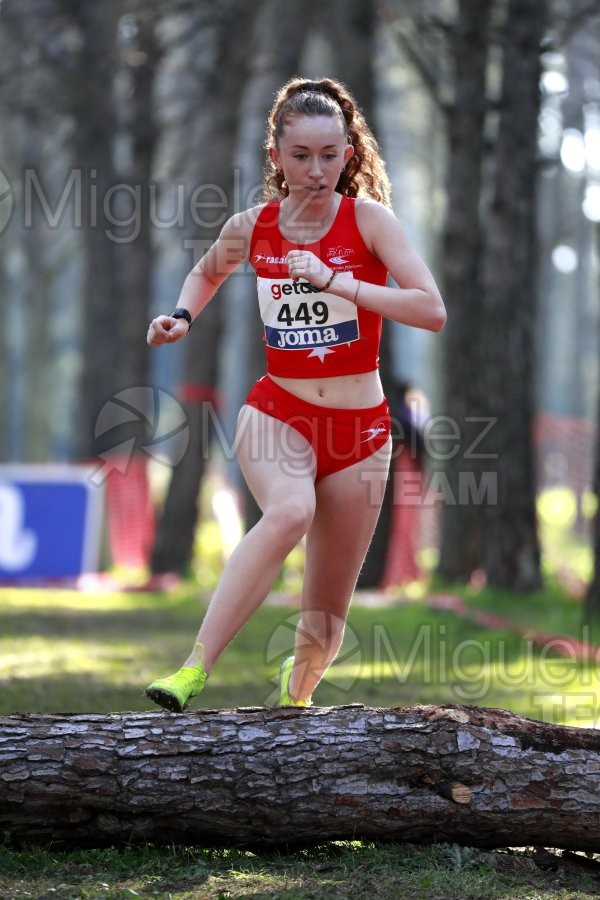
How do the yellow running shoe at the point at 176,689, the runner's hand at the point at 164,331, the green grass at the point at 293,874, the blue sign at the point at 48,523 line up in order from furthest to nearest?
the blue sign at the point at 48,523
the runner's hand at the point at 164,331
the yellow running shoe at the point at 176,689
the green grass at the point at 293,874

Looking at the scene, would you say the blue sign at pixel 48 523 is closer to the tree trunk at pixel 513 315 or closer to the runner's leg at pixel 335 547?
the tree trunk at pixel 513 315

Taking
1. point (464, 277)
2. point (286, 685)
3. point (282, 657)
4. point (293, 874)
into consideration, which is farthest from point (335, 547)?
point (464, 277)

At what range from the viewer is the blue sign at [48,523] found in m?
15.0

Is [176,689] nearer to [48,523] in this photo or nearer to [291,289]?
[291,289]

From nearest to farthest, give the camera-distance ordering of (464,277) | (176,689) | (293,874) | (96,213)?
(293,874), (176,689), (464,277), (96,213)

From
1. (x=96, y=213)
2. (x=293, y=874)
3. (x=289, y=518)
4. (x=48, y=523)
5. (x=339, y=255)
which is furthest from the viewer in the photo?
(x=96, y=213)

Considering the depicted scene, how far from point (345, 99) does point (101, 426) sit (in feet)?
51.6

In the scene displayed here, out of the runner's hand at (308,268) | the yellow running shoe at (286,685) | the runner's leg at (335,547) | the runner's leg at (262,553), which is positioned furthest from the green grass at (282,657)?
the runner's hand at (308,268)

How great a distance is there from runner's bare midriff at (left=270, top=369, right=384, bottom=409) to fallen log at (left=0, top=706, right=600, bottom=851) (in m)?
1.04

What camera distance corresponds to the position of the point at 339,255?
4520mm

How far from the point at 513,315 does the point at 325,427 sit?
8.86m

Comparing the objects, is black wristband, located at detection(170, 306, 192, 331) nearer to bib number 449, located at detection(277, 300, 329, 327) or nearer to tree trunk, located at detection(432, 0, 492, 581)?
bib number 449, located at detection(277, 300, 329, 327)

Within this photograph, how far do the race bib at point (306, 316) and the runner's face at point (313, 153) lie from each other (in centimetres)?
30

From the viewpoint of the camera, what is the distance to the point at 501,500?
13.1 m
